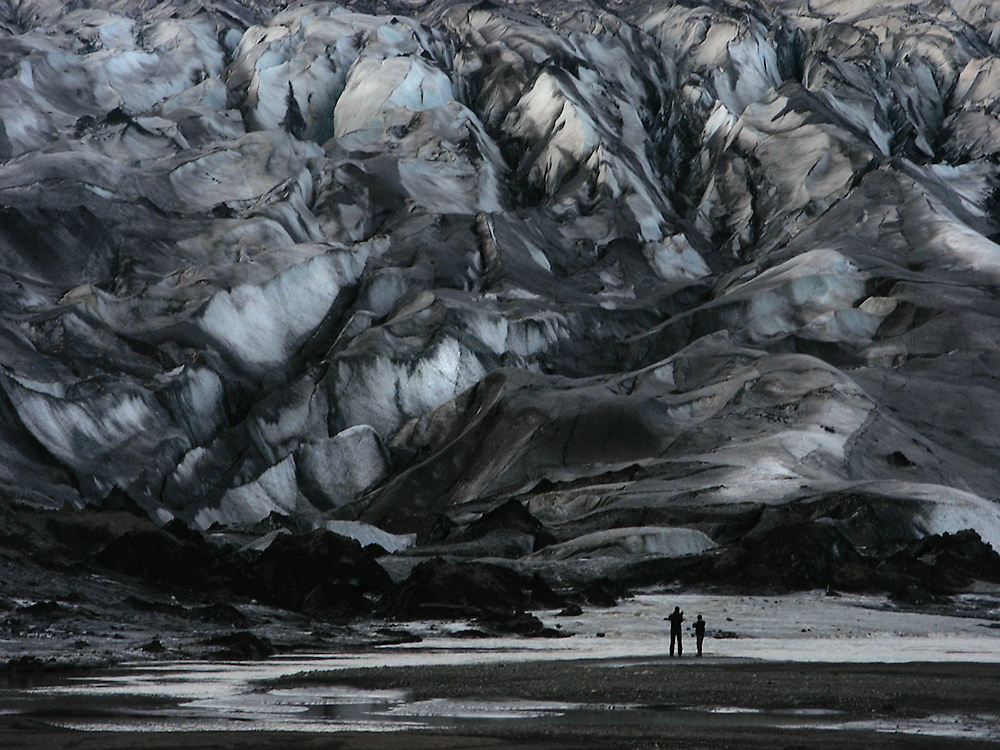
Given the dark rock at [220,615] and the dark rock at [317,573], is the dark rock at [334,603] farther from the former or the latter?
the dark rock at [220,615]

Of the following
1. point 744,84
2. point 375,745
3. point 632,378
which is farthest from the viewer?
point 744,84

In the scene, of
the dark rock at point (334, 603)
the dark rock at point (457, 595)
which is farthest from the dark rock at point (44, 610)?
the dark rock at point (457, 595)

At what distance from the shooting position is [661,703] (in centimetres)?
1394

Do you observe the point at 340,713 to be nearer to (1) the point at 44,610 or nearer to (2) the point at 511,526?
(1) the point at 44,610

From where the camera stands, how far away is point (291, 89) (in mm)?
99188

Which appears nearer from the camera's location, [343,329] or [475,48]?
[343,329]

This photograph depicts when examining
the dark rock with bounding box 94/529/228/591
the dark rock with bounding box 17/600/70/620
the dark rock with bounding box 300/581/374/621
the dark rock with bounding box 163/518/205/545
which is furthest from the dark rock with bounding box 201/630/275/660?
the dark rock with bounding box 163/518/205/545

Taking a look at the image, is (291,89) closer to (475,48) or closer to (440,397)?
(475,48)

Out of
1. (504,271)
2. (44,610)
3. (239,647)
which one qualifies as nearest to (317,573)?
(44,610)

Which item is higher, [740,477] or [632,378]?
[632,378]

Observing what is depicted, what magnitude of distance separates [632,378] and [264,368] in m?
20.1

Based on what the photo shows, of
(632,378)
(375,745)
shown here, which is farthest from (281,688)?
(632,378)

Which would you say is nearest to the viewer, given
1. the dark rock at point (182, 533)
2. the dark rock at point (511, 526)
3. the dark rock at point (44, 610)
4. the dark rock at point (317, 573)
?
the dark rock at point (44, 610)

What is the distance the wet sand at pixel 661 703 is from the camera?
10.8 m
